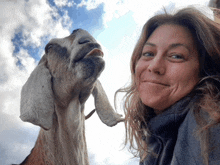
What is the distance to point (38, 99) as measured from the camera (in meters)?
2.73

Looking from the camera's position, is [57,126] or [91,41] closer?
[91,41]

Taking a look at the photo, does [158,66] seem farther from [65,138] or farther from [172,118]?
[65,138]

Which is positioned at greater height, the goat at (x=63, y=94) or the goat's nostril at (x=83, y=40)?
the goat's nostril at (x=83, y=40)

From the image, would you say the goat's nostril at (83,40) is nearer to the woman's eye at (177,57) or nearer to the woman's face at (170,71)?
the woman's face at (170,71)

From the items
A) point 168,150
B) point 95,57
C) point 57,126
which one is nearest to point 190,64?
→ point 168,150

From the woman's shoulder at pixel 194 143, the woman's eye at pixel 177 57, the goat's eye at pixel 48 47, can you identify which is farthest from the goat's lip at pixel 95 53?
the woman's shoulder at pixel 194 143

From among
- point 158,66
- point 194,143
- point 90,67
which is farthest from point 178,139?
point 90,67

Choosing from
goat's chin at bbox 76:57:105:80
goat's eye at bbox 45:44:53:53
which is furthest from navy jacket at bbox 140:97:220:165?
goat's eye at bbox 45:44:53:53

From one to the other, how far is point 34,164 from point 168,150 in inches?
93.5

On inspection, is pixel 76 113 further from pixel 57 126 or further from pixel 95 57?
pixel 95 57

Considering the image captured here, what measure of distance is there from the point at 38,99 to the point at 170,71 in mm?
1837

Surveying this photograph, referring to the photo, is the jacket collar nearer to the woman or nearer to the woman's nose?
the woman

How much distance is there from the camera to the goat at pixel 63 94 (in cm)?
277

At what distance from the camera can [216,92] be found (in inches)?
56.8
